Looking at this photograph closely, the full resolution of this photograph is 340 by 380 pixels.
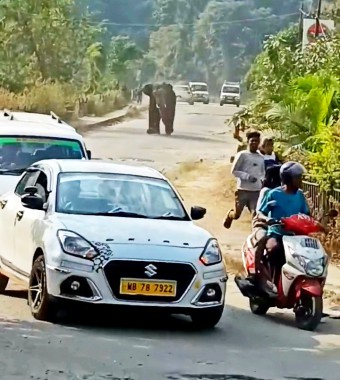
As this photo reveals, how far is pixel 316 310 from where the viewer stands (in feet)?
35.1

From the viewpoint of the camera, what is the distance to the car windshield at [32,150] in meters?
14.9

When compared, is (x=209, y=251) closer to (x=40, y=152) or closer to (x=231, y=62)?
(x=40, y=152)

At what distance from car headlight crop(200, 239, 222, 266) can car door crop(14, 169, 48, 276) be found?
1620mm

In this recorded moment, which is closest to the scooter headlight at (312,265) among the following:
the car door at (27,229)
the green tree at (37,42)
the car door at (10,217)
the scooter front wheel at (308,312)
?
the scooter front wheel at (308,312)

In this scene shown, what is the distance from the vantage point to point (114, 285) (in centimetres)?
992

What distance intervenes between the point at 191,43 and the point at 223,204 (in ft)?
291

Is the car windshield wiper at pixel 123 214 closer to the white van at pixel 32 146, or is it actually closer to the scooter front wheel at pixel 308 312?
the scooter front wheel at pixel 308 312

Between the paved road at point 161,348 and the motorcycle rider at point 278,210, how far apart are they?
52 cm

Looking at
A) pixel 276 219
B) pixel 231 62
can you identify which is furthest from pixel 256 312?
pixel 231 62

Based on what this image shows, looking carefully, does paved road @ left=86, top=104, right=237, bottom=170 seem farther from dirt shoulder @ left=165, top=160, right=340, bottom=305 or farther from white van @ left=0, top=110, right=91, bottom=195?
white van @ left=0, top=110, right=91, bottom=195

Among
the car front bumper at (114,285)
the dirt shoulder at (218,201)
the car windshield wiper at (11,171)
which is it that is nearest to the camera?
the car front bumper at (114,285)

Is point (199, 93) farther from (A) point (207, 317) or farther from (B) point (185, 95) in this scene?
(A) point (207, 317)

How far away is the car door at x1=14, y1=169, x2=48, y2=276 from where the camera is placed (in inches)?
431

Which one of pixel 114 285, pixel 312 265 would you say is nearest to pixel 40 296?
pixel 114 285
